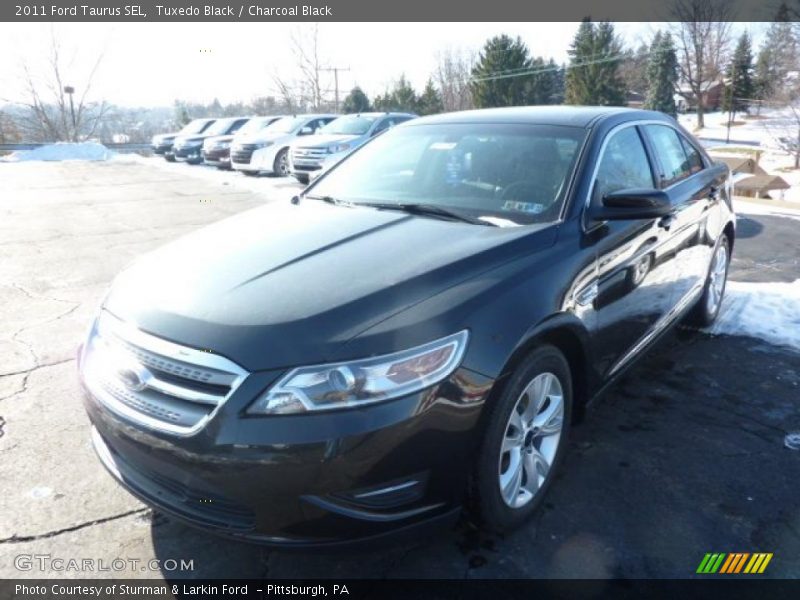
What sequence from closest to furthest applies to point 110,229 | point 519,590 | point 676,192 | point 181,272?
point 519,590 < point 181,272 < point 676,192 < point 110,229

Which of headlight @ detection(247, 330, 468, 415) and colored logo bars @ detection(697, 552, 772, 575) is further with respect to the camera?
colored logo bars @ detection(697, 552, 772, 575)

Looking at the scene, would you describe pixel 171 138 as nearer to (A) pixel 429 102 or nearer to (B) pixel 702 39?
(A) pixel 429 102

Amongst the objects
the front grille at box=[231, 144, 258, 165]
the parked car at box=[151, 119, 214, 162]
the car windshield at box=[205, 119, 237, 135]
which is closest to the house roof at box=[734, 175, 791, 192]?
the front grille at box=[231, 144, 258, 165]

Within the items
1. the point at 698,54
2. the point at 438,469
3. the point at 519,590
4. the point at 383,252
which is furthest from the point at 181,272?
the point at 698,54

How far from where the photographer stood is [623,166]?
11.2 ft

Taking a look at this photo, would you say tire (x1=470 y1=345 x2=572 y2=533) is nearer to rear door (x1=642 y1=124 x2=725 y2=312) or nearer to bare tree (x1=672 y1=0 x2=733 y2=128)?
rear door (x1=642 y1=124 x2=725 y2=312)

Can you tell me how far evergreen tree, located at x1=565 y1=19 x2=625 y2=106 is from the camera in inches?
1913

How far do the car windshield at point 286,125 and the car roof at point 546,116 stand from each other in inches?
573

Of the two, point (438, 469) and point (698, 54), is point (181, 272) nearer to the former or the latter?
point (438, 469)

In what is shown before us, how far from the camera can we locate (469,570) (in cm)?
234

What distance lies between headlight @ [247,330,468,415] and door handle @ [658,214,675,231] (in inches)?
84.9

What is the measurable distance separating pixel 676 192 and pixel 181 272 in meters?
3.07

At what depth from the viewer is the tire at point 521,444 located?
2.25m
